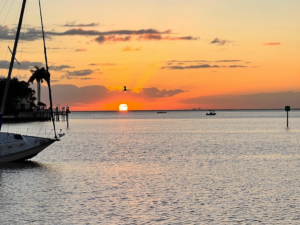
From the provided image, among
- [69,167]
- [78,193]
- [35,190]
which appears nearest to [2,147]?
[69,167]

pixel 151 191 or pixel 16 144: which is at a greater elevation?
pixel 16 144

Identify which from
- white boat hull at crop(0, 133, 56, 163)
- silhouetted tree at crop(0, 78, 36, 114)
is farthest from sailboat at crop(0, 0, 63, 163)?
silhouetted tree at crop(0, 78, 36, 114)

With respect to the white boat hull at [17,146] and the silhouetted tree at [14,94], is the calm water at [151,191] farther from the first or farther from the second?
the silhouetted tree at [14,94]

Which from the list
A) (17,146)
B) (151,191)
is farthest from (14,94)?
(151,191)

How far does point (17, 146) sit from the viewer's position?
145 feet

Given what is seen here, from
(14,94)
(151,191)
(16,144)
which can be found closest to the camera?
(151,191)

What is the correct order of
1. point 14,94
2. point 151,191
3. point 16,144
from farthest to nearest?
point 14,94 < point 16,144 < point 151,191

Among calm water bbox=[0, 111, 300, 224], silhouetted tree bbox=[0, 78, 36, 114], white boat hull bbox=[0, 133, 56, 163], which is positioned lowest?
calm water bbox=[0, 111, 300, 224]

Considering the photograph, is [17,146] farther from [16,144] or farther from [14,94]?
[14,94]

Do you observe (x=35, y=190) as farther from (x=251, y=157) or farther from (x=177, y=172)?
(x=251, y=157)

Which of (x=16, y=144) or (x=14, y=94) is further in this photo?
(x=14, y=94)

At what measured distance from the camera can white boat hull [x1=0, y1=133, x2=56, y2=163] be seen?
141 feet

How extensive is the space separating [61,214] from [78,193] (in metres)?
5.88

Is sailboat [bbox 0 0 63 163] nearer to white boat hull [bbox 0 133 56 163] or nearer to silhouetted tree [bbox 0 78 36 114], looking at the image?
white boat hull [bbox 0 133 56 163]
